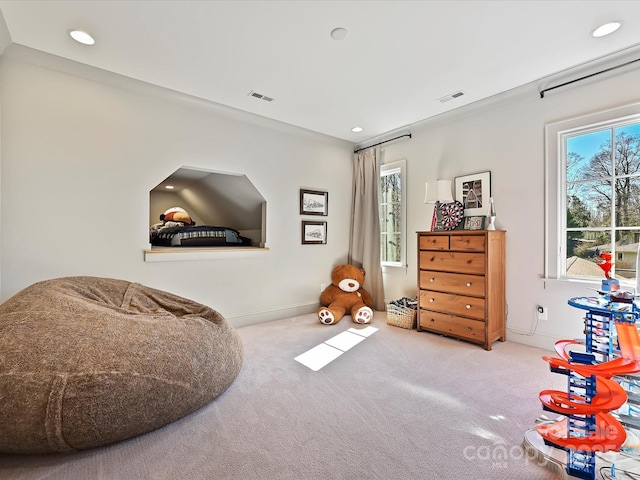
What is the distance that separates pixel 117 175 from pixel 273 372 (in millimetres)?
2217

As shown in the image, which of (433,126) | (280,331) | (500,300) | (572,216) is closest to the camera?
(572,216)

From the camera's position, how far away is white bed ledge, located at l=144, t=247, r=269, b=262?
3.00 m

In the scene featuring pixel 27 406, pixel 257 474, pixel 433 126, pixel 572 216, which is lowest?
pixel 257 474

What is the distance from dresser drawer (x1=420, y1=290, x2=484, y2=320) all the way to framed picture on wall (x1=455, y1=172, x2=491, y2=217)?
0.93 metres

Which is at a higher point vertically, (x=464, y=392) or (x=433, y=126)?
(x=433, y=126)

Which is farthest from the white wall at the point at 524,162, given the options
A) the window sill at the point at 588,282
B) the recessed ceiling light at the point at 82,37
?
the recessed ceiling light at the point at 82,37

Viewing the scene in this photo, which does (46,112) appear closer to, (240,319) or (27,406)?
(27,406)

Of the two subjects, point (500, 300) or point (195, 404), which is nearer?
point (195, 404)

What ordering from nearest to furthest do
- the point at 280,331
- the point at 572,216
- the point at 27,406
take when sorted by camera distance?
the point at 27,406
the point at 572,216
the point at 280,331

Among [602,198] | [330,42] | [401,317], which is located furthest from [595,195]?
[330,42]

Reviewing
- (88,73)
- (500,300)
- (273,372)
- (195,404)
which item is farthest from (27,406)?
(500,300)

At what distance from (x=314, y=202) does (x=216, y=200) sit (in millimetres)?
1508

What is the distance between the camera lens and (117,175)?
2.79 metres

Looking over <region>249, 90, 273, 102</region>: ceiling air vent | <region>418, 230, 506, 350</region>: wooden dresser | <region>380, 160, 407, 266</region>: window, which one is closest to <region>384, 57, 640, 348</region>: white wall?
<region>418, 230, 506, 350</region>: wooden dresser
